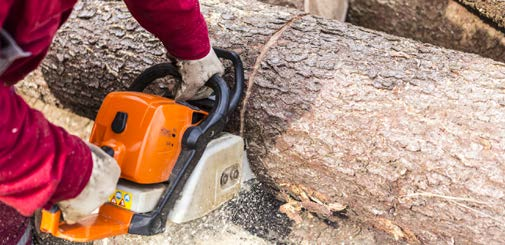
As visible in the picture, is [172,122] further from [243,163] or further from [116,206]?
[243,163]

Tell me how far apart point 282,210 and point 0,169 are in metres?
1.37

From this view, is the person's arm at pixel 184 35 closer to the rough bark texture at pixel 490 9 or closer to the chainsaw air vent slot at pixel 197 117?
the chainsaw air vent slot at pixel 197 117

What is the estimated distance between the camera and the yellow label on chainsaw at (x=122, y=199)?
1.85 m

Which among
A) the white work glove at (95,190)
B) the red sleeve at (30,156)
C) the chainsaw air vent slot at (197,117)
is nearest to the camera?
the red sleeve at (30,156)

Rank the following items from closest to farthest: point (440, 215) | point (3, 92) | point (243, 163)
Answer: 1. point (3, 92)
2. point (440, 215)
3. point (243, 163)

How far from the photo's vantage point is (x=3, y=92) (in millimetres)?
1353

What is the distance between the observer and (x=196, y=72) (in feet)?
6.80

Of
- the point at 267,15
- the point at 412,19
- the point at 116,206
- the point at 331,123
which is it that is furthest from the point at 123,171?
the point at 412,19

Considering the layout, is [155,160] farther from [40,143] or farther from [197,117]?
[40,143]

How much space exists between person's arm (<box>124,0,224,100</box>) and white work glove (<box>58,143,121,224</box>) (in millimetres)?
486

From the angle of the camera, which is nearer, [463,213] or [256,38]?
[463,213]

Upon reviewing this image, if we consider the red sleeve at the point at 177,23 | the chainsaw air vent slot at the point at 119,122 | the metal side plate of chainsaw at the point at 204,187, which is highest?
the red sleeve at the point at 177,23

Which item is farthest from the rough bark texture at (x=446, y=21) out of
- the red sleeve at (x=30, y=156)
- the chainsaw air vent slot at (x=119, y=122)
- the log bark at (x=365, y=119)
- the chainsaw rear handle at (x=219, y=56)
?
the red sleeve at (x=30, y=156)

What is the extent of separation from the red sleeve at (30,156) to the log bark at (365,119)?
922mm
